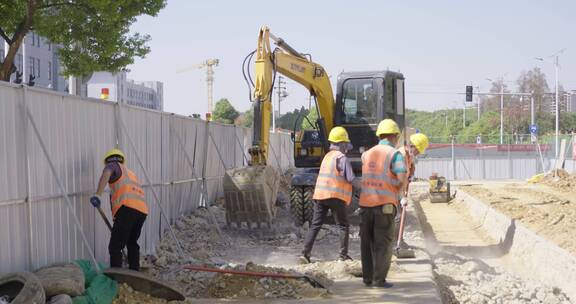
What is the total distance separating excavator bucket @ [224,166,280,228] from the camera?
13.9m

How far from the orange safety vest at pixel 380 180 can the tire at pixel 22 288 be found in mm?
4019

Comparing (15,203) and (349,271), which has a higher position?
(15,203)

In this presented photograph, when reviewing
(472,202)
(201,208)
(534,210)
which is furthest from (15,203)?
(472,202)

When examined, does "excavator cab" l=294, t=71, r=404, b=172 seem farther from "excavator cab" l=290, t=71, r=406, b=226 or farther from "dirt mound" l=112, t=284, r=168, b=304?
"dirt mound" l=112, t=284, r=168, b=304

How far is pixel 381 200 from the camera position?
8.94m

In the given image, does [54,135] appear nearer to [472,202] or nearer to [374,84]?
[374,84]

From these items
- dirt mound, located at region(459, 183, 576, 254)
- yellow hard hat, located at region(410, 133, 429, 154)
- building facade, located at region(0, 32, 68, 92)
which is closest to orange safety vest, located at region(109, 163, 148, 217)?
yellow hard hat, located at region(410, 133, 429, 154)

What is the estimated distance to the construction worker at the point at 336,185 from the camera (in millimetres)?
10570

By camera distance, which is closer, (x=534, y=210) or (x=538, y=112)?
(x=534, y=210)

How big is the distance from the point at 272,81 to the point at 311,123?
2674 mm

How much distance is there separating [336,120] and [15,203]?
9.85m

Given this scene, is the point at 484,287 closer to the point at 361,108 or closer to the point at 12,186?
the point at 12,186

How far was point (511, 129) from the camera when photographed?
82.6m

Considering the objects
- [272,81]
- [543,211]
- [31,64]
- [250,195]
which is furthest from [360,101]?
[31,64]
